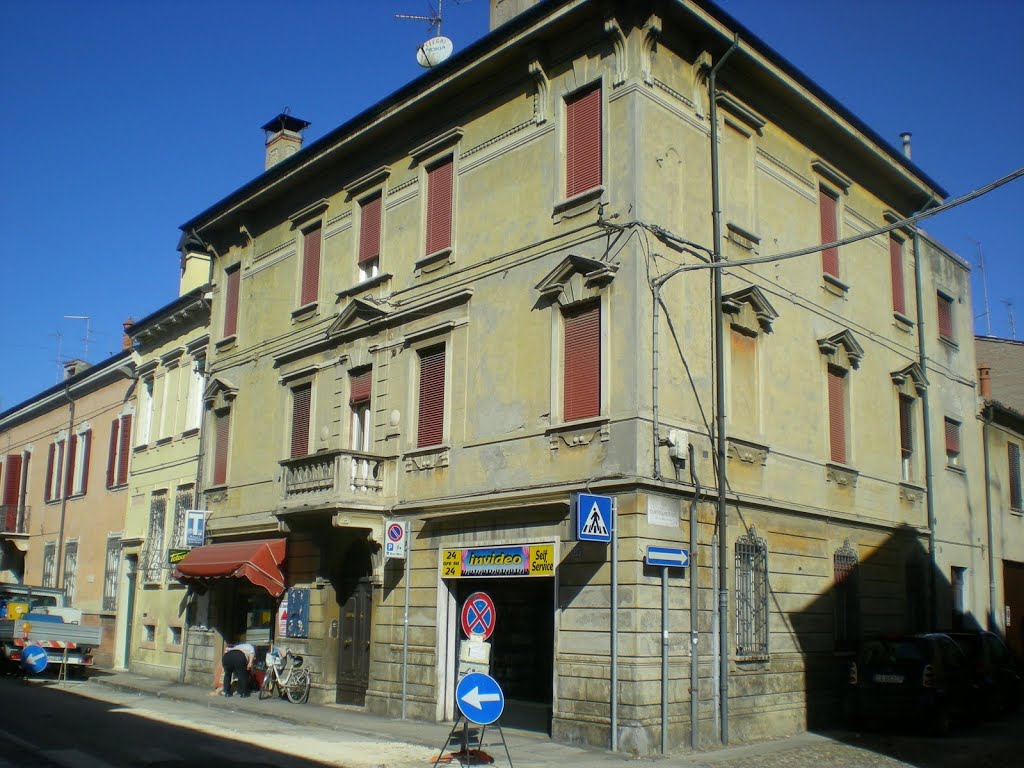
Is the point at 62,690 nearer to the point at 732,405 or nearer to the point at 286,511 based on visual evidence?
the point at 286,511

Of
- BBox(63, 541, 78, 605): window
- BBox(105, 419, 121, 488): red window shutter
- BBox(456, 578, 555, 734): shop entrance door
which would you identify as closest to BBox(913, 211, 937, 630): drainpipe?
BBox(456, 578, 555, 734): shop entrance door

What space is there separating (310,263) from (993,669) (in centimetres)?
1657

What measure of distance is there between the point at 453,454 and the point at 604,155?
5797mm

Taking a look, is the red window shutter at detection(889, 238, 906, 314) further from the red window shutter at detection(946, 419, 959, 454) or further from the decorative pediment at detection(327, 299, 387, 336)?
the decorative pediment at detection(327, 299, 387, 336)

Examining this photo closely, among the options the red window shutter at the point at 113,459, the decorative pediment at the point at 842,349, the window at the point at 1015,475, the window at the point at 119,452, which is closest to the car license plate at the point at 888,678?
the decorative pediment at the point at 842,349

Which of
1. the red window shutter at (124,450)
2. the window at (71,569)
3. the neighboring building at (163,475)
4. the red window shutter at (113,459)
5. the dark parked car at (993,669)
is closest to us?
the dark parked car at (993,669)

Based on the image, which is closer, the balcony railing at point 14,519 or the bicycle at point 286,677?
the bicycle at point 286,677

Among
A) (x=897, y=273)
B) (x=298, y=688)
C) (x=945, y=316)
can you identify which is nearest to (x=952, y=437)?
(x=945, y=316)

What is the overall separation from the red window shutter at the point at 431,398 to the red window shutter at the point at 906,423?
10.4 meters

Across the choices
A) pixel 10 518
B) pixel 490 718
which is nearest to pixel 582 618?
pixel 490 718

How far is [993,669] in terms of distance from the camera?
2009cm

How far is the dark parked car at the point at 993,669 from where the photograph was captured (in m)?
19.5

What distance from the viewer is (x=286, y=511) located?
66.2 feet

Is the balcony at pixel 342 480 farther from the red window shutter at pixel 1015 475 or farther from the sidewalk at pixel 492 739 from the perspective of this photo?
the red window shutter at pixel 1015 475
